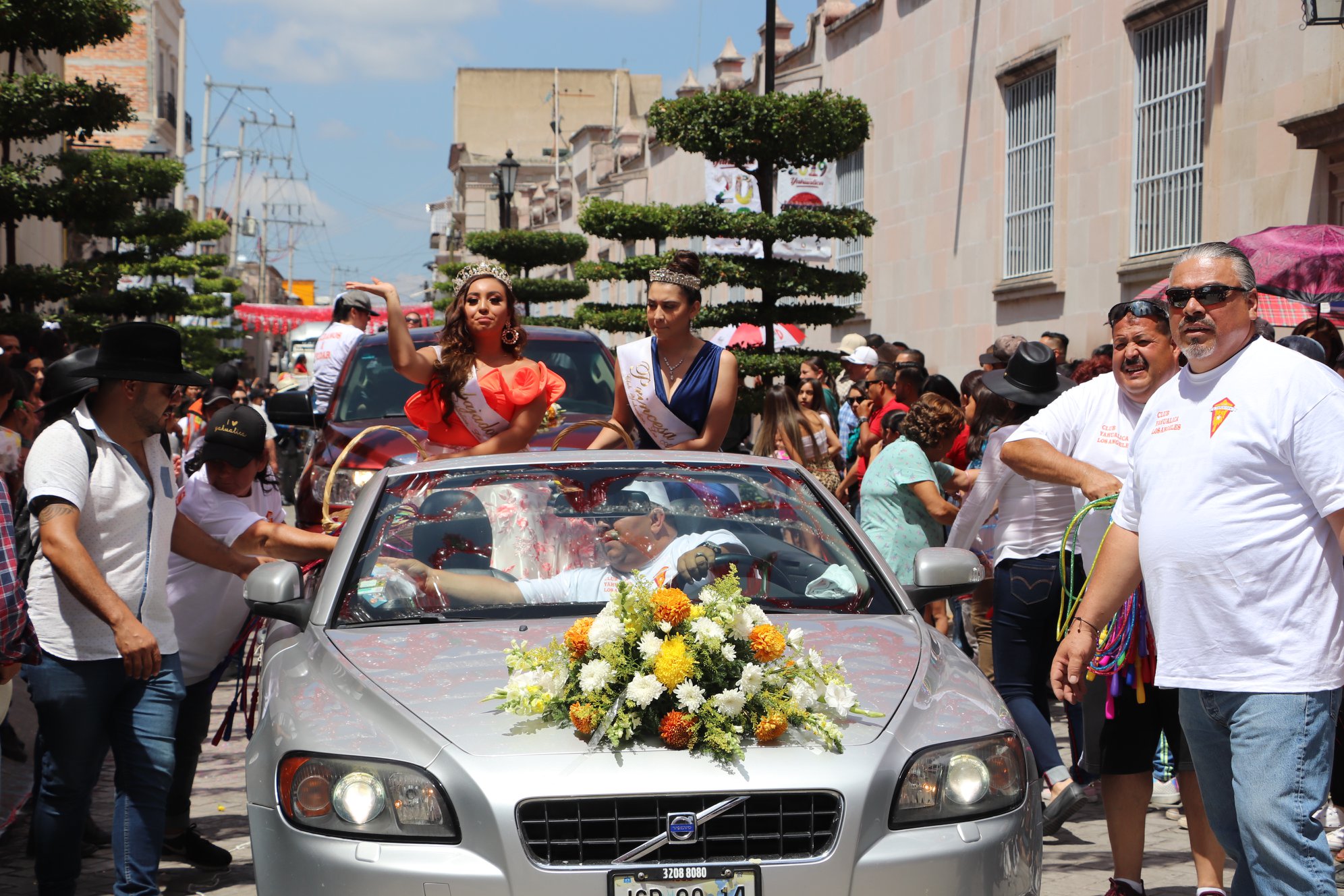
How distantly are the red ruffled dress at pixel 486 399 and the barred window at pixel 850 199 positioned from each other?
17.1 metres

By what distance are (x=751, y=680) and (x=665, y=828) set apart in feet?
1.40

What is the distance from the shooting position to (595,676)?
3.71 metres

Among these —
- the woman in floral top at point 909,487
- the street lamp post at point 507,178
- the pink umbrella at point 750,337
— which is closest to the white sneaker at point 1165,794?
the woman in floral top at point 909,487

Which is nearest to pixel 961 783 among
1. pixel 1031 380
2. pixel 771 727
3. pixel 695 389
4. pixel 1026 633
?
pixel 771 727

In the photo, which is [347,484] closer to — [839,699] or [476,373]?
[476,373]

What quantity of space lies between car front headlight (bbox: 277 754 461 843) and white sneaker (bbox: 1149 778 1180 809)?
166 inches

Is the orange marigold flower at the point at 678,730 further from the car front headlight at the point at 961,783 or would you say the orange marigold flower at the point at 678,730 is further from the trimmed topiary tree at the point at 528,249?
the trimmed topiary tree at the point at 528,249

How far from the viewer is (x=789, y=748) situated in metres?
3.68

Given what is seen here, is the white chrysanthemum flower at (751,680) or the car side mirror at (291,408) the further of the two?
the car side mirror at (291,408)

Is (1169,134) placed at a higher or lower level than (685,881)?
higher

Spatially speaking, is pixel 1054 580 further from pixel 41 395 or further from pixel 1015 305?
pixel 1015 305

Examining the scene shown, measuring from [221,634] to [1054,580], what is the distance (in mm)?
3248

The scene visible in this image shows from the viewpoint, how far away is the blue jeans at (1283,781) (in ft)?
12.6

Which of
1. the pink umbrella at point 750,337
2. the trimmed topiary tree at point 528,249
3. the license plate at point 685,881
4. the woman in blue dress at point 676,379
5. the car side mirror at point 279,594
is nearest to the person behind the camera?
Result: the license plate at point 685,881
